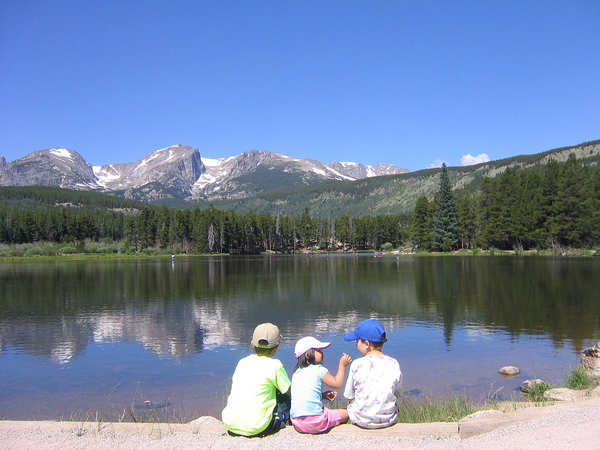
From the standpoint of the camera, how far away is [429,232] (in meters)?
124

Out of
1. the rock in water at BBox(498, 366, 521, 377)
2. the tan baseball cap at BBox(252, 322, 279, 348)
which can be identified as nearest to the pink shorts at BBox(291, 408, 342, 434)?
the tan baseball cap at BBox(252, 322, 279, 348)

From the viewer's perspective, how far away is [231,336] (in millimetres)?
→ 22031

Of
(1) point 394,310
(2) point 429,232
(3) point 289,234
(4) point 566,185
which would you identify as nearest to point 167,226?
(3) point 289,234

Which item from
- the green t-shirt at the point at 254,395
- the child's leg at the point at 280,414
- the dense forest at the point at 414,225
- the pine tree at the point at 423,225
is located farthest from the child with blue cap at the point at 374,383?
the pine tree at the point at 423,225

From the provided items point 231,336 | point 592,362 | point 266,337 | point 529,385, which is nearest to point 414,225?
point 231,336

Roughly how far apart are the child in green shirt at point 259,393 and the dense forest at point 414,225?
96.5 metres

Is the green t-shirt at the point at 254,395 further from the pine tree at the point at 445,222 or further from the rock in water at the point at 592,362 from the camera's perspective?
the pine tree at the point at 445,222

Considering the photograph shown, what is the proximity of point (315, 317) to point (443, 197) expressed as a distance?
3878 inches

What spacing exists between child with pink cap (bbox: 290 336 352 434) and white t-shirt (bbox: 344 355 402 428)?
324 mm

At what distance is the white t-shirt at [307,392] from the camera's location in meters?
7.66

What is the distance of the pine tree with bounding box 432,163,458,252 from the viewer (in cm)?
11550

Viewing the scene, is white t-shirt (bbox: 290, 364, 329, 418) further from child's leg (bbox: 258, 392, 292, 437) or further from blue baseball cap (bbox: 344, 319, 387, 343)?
blue baseball cap (bbox: 344, 319, 387, 343)

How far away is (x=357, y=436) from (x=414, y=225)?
128m

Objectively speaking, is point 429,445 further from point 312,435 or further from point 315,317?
point 315,317
